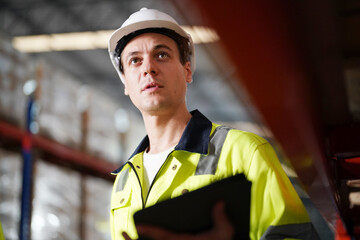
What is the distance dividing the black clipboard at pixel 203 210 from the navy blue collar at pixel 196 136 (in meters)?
0.30

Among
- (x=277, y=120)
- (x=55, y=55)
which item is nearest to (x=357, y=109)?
(x=277, y=120)

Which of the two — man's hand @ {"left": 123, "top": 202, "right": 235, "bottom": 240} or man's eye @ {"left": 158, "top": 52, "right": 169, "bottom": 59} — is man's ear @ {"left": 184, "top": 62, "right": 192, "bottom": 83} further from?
man's hand @ {"left": 123, "top": 202, "right": 235, "bottom": 240}

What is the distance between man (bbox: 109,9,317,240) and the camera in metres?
1.00

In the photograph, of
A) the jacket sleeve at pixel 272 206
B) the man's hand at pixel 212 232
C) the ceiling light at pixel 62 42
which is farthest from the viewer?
the ceiling light at pixel 62 42

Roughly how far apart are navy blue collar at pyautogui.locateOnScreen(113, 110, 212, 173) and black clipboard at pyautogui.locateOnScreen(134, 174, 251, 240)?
303 millimetres

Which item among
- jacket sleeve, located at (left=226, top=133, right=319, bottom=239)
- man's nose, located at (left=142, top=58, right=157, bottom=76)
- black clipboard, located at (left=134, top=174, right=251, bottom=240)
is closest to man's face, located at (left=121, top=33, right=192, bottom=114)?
man's nose, located at (left=142, top=58, right=157, bottom=76)

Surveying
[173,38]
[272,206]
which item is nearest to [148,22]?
[173,38]

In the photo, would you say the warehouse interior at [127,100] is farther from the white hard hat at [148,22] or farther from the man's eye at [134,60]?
the man's eye at [134,60]

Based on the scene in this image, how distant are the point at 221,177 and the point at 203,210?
0.27m

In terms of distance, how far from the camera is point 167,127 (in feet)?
4.25

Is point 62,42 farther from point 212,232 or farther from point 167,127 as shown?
point 212,232

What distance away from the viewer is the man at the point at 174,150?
1.00 metres

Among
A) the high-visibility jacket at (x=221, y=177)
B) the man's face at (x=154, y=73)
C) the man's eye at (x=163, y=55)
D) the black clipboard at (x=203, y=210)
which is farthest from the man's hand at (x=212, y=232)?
the man's eye at (x=163, y=55)

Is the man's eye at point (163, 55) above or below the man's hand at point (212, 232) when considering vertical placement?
above
